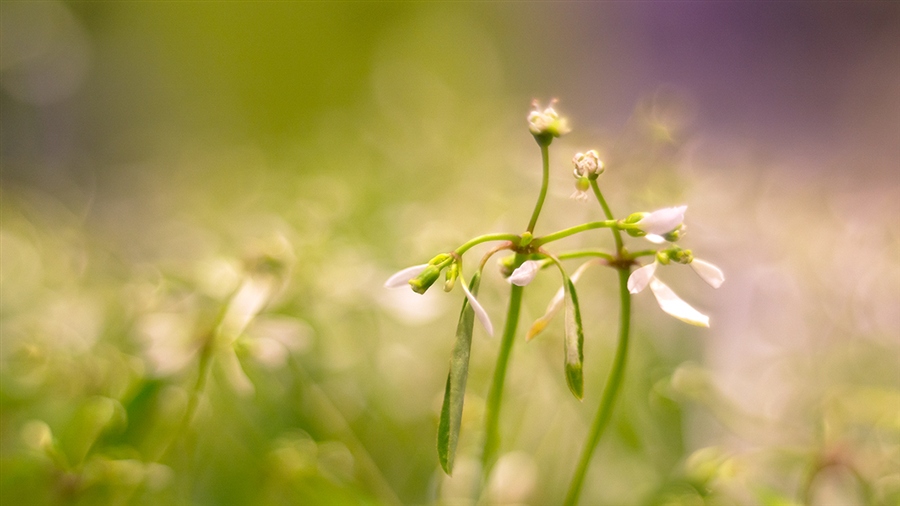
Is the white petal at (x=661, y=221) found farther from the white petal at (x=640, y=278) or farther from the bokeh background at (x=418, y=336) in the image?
the bokeh background at (x=418, y=336)

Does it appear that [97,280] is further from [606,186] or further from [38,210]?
[606,186]

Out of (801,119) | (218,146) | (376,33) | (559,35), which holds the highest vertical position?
(559,35)

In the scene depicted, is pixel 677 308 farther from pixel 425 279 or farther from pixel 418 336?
pixel 418 336

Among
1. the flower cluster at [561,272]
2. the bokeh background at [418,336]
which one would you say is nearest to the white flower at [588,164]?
the flower cluster at [561,272]

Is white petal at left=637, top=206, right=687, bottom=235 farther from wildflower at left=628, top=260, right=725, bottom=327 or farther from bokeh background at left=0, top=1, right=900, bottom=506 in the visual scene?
bokeh background at left=0, top=1, right=900, bottom=506

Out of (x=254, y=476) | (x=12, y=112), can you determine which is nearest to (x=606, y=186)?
(x=254, y=476)

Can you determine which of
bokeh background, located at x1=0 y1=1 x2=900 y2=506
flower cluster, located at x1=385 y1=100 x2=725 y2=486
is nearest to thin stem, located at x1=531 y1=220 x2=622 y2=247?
flower cluster, located at x1=385 y1=100 x2=725 y2=486
